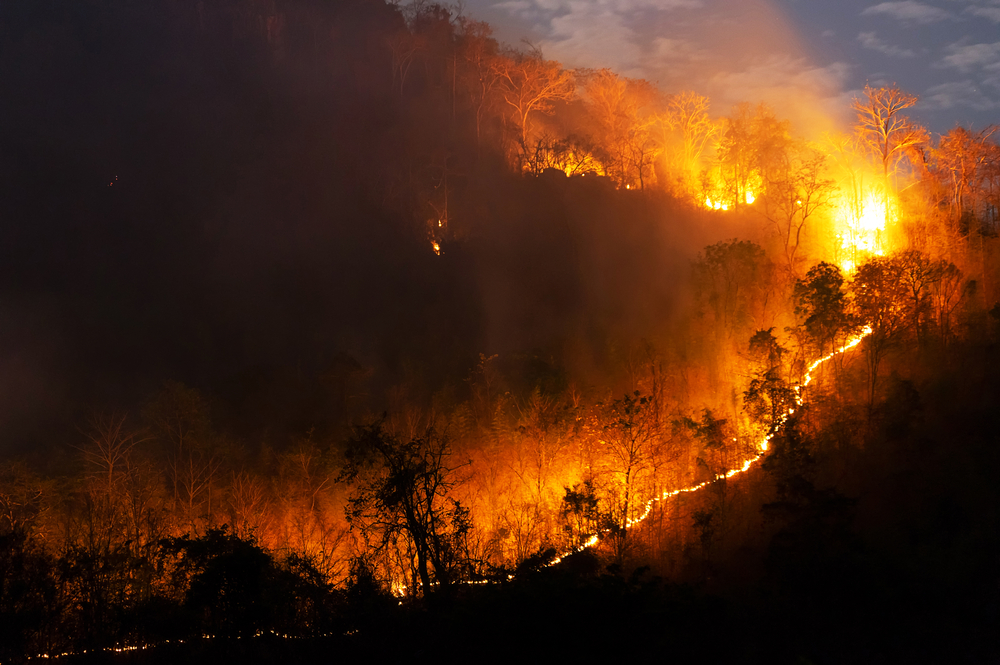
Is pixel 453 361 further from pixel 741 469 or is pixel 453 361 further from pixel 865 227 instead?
pixel 865 227

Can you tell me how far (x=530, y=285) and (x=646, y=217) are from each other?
9.47 m

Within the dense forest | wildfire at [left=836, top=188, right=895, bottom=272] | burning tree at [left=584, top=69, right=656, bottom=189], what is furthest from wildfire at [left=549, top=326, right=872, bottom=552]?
burning tree at [left=584, top=69, right=656, bottom=189]

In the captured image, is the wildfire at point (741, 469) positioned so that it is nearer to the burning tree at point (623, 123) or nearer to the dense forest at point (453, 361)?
the dense forest at point (453, 361)

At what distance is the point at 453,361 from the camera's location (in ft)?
117

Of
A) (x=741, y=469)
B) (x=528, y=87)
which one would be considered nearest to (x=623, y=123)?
(x=528, y=87)

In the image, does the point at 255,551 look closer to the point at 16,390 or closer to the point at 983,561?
the point at 983,561

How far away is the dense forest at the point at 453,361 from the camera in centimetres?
1167

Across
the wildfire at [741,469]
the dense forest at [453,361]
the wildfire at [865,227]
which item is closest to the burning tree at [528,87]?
the dense forest at [453,361]

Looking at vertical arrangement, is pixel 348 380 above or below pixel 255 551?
above

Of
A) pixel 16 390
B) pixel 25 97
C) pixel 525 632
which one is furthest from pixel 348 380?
pixel 25 97

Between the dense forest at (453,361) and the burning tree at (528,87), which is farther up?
the burning tree at (528,87)

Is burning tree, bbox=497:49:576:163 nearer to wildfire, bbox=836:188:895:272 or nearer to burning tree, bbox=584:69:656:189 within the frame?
burning tree, bbox=584:69:656:189

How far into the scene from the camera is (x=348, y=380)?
34812 mm

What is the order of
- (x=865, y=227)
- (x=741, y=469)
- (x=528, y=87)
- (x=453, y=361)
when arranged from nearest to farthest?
(x=741, y=469) < (x=865, y=227) < (x=453, y=361) < (x=528, y=87)
